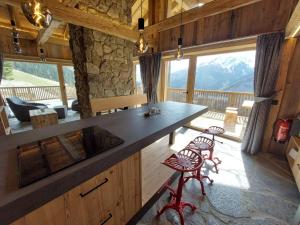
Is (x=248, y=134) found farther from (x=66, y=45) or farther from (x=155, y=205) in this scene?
(x=66, y=45)

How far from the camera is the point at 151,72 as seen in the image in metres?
4.10

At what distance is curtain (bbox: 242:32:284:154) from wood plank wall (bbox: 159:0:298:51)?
23 cm

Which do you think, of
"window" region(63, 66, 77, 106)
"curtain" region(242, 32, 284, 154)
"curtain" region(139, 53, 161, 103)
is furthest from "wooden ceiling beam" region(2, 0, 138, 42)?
"window" region(63, 66, 77, 106)

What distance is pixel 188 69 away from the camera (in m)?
3.55

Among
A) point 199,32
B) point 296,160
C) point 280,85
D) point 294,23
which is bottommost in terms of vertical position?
point 296,160

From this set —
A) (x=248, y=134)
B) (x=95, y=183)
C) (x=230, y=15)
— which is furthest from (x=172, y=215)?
(x=230, y=15)

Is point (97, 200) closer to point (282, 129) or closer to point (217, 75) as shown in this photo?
point (282, 129)

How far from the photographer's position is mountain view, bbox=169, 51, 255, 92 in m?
3.69

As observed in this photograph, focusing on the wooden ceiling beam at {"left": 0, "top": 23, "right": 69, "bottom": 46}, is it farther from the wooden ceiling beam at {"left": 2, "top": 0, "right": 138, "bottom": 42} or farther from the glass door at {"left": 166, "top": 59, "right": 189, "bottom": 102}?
the glass door at {"left": 166, "top": 59, "right": 189, "bottom": 102}

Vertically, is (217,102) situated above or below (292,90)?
below

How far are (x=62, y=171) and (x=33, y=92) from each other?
791 cm

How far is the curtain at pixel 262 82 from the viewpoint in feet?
7.44

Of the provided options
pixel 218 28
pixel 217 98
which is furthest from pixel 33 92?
pixel 217 98

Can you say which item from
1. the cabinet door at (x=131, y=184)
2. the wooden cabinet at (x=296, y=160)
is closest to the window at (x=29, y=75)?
the cabinet door at (x=131, y=184)
